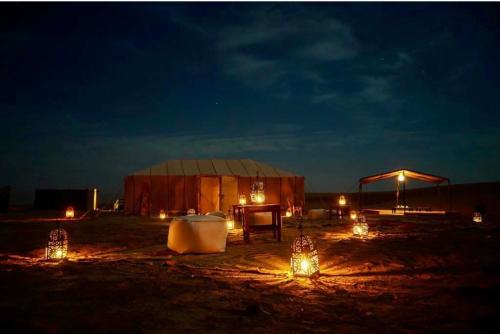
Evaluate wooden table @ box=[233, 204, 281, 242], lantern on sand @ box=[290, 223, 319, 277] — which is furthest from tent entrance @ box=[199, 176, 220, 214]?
lantern on sand @ box=[290, 223, 319, 277]

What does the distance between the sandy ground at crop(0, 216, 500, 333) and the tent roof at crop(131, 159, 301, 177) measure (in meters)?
13.0

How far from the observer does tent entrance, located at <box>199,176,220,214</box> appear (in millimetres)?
20422

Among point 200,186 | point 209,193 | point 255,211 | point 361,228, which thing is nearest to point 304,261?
point 255,211

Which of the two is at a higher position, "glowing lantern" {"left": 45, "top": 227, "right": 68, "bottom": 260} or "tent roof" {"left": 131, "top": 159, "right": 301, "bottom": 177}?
"tent roof" {"left": 131, "top": 159, "right": 301, "bottom": 177}

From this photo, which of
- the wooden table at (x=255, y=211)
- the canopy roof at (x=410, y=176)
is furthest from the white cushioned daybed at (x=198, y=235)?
the canopy roof at (x=410, y=176)

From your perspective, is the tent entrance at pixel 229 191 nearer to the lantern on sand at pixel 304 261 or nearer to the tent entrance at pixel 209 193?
the tent entrance at pixel 209 193

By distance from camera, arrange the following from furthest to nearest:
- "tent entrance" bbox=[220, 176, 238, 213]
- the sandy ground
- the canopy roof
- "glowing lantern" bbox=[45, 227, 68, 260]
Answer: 1. "tent entrance" bbox=[220, 176, 238, 213]
2. the canopy roof
3. "glowing lantern" bbox=[45, 227, 68, 260]
4. the sandy ground

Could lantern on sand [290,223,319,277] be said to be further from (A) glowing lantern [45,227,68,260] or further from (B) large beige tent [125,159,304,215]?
(B) large beige tent [125,159,304,215]

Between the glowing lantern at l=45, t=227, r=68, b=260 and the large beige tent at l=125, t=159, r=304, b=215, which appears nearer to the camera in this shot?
the glowing lantern at l=45, t=227, r=68, b=260

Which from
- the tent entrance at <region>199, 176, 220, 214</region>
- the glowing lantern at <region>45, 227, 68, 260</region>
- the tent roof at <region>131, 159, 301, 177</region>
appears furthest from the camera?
the tent entrance at <region>199, 176, 220, 214</region>

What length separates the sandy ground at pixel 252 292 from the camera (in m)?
3.18

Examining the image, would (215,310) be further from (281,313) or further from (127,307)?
(127,307)

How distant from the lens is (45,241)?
885cm

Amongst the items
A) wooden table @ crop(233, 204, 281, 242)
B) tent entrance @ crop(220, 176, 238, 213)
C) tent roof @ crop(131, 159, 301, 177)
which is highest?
tent roof @ crop(131, 159, 301, 177)
